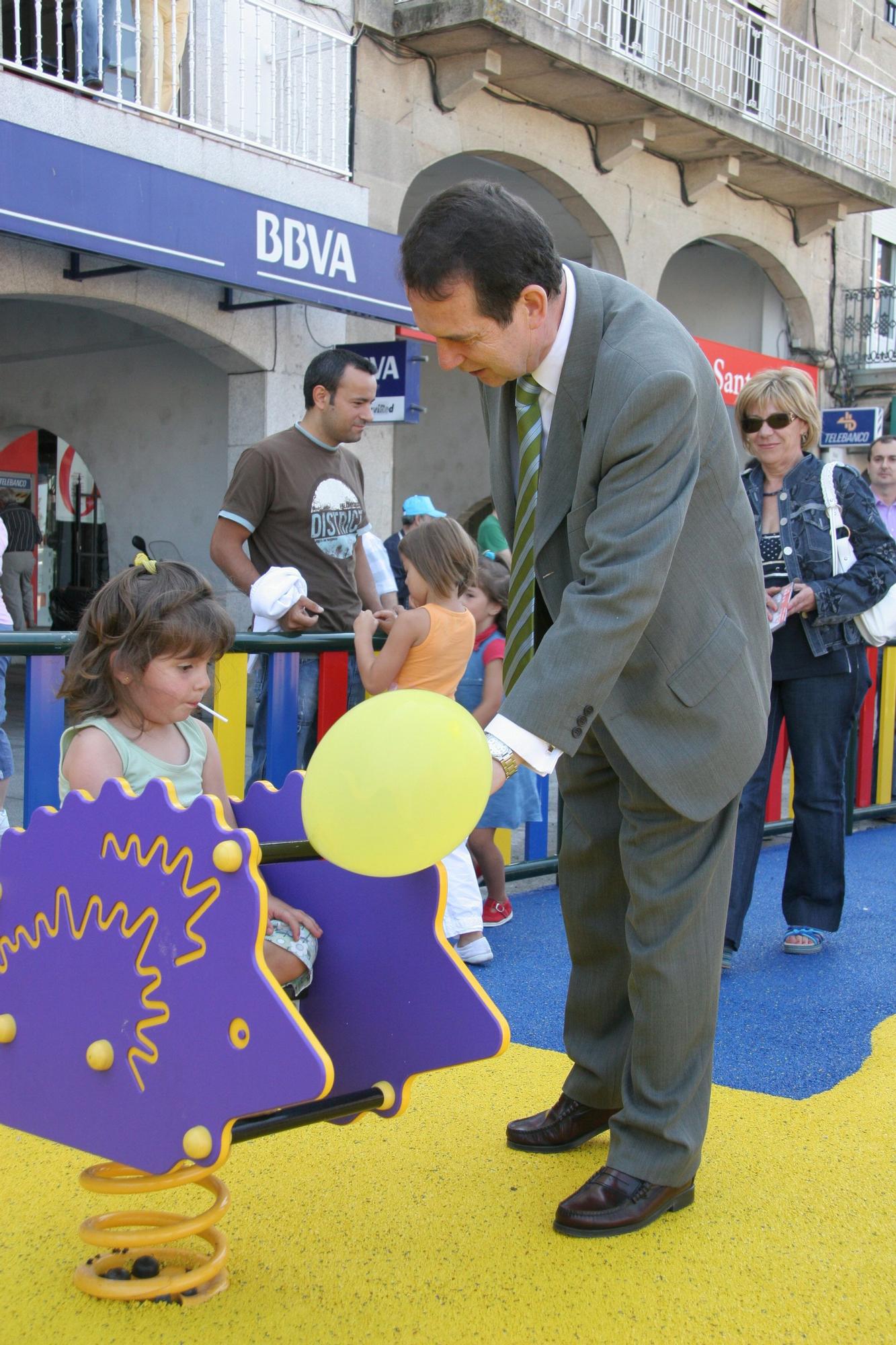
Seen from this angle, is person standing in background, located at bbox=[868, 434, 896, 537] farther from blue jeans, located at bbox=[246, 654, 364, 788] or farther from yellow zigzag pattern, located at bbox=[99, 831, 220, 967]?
yellow zigzag pattern, located at bbox=[99, 831, 220, 967]

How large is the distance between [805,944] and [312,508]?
8.48 ft

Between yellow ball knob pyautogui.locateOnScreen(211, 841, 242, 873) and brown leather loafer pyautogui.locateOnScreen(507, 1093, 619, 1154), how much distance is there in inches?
56.6

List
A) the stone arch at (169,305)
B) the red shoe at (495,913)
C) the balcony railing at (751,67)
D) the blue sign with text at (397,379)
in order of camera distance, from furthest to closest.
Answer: the balcony railing at (751,67) < the blue sign with text at (397,379) < the stone arch at (169,305) < the red shoe at (495,913)

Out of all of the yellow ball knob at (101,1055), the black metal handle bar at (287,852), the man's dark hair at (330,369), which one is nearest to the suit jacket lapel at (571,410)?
the black metal handle bar at (287,852)

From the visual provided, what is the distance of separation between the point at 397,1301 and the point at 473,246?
193cm

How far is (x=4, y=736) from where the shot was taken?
16.8ft

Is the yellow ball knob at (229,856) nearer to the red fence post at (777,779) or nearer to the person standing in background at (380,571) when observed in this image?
the person standing in background at (380,571)

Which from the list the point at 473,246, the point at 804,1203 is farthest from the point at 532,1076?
the point at 473,246

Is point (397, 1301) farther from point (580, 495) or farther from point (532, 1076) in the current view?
point (580, 495)

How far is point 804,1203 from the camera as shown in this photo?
283 cm

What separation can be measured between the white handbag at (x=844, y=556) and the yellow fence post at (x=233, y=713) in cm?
221

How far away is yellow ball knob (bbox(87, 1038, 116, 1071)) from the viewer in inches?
83.4

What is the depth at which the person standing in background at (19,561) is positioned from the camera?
1436cm

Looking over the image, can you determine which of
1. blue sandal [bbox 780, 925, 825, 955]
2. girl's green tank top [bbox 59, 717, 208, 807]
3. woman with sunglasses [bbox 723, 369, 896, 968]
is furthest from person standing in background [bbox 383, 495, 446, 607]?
girl's green tank top [bbox 59, 717, 208, 807]
